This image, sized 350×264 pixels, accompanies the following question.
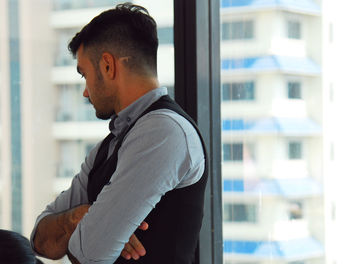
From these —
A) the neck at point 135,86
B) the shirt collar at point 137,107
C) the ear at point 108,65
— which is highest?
the ear at point 108,65

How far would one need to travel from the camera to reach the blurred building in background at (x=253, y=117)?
6.86 ft

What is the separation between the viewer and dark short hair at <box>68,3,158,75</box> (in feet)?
5.78

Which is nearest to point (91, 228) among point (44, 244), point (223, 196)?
point (44, 244)

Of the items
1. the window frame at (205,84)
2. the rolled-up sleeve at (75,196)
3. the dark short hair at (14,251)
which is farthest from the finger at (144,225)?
the window frame at (205,84)

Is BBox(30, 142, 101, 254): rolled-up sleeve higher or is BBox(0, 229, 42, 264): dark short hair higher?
BBox(30, 142, 101, 254): rolled-up sleeve

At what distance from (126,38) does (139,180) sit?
0.47 metres

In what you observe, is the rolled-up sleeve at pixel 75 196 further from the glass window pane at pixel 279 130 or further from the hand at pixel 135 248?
the glass window pane at pixel 279 130

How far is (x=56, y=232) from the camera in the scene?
1.86m

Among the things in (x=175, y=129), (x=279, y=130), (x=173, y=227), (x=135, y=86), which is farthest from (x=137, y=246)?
(x=279, y=130)

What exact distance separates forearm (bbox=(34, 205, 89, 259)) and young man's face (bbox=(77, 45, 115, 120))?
0.30 m

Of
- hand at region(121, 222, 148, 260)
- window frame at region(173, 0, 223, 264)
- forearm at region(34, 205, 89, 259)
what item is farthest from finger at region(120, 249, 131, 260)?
window frame at region(173, 0, 223, 264)

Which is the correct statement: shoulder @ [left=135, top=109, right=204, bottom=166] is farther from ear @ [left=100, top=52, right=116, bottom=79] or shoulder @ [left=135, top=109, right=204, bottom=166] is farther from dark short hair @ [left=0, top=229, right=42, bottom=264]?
dark short hair @ [left=0, top=229, right=42, bottom=264]

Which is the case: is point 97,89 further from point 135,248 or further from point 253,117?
point 253,117

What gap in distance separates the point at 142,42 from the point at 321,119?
74 centimetres
